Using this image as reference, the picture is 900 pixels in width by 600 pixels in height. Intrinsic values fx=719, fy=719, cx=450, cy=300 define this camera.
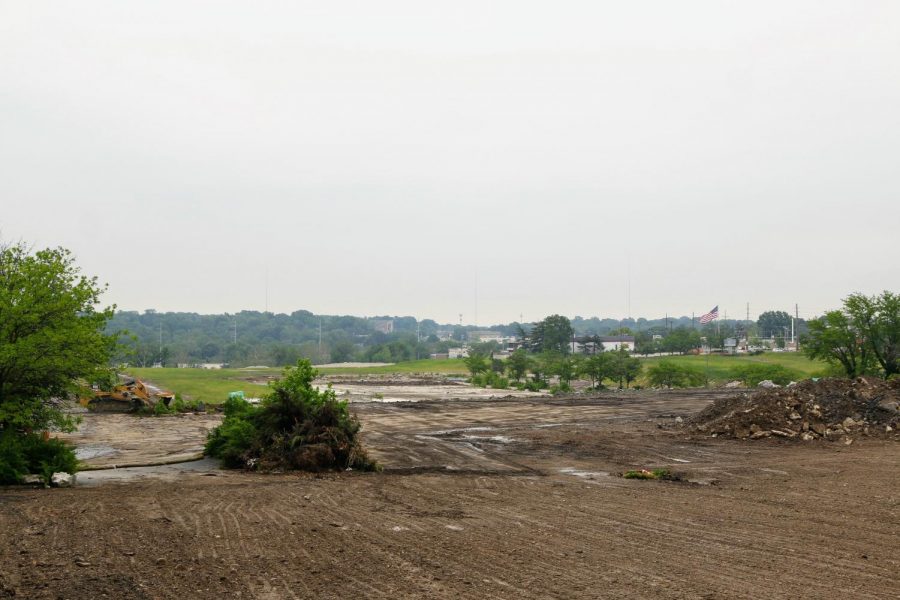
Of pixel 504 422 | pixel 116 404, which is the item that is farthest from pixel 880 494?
pixel 116 404

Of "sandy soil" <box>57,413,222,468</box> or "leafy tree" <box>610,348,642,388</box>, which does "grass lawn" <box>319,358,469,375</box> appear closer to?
"leafy tree" <box>610,348,642,388</box>

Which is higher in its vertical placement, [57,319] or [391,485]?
[57,319]

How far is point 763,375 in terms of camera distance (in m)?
65.2

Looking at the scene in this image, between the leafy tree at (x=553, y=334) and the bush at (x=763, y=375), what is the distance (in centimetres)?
5349

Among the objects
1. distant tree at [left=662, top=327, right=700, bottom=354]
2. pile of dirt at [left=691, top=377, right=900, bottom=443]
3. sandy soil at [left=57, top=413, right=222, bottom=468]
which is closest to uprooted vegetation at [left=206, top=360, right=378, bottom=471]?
sandy soil at [left=57, top=413, right=222, bottom=468]

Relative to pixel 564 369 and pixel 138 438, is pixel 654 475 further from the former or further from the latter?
pixel 564 369

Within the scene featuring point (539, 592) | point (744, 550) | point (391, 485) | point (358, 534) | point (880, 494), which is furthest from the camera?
point (391, 485)

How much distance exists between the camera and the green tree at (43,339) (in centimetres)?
1409

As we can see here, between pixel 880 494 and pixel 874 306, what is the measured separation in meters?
39.3

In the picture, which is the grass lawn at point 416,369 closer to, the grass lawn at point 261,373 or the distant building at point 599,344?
the grass lawn at point 261,373

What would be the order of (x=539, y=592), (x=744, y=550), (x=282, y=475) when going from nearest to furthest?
(x=539, y=592) → (x=744, y=550) → (x=282, y=475)

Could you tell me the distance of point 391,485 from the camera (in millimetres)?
15508

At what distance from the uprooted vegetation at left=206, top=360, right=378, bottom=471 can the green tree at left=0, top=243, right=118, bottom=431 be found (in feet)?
15.2

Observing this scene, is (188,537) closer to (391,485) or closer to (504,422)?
(391,485)
